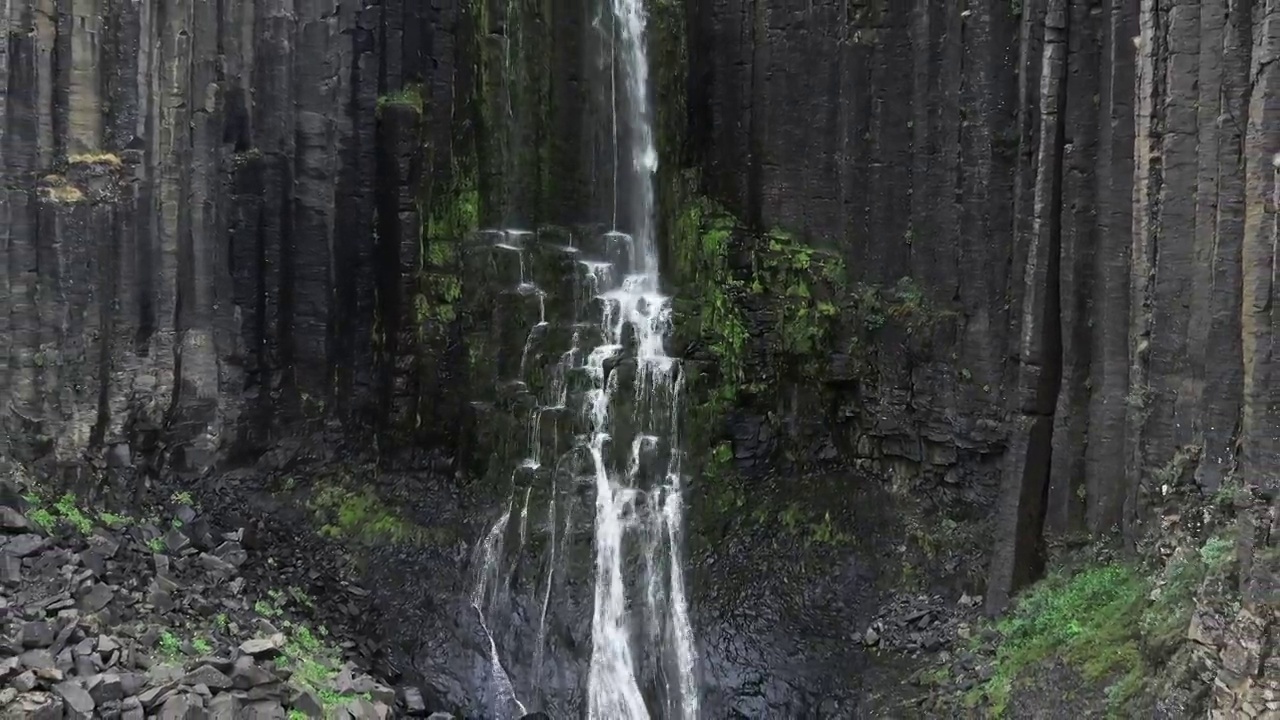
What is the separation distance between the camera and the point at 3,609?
1216 cm

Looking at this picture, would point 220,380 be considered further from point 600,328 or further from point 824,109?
point 824,109

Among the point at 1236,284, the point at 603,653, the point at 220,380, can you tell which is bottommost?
the point at 603,653

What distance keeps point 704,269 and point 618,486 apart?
460 centimetres

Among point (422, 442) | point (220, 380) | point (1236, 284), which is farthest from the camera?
point (422, 442)

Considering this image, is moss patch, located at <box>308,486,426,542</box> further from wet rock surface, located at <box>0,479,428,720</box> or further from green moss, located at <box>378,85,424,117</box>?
green moss, located at <box>378,85,424,117</box>

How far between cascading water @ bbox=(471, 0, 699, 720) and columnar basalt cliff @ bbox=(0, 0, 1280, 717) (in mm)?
374

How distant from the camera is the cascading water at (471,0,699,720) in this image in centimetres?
1594

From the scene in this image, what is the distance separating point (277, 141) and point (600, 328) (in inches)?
246

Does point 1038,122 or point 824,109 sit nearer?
point 1038,122

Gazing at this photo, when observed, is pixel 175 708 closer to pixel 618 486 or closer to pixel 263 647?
pixel 263 647

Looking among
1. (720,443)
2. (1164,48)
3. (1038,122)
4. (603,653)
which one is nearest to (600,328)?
(720,443)

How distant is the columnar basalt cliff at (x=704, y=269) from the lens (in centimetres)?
1426

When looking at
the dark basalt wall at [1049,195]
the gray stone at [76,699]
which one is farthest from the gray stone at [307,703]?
the dark basalt wall at [1049,195]

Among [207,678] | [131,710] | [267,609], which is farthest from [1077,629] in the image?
[131,710]
